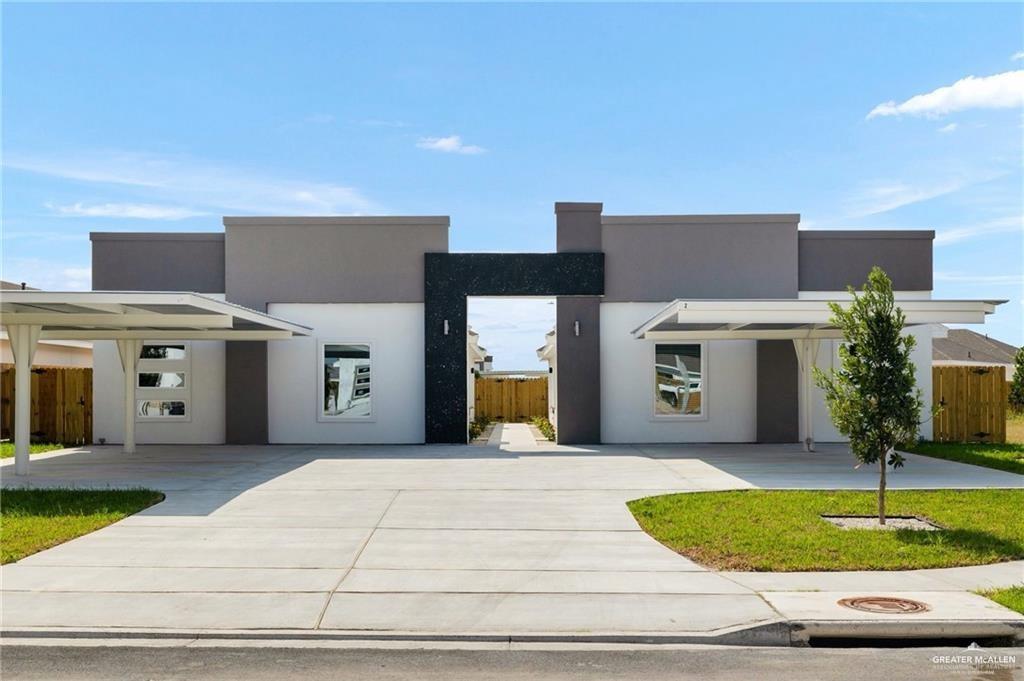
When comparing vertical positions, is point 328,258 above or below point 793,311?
above

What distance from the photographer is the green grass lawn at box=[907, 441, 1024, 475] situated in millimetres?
17516

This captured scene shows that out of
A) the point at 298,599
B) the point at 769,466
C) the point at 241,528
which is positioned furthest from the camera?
the point at 769,466

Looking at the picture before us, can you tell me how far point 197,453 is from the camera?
19828 millimetres

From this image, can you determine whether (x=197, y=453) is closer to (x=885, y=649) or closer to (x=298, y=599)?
(x=298, y=599)

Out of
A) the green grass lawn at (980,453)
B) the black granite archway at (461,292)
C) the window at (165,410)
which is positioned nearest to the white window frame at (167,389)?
the window at (165,410)

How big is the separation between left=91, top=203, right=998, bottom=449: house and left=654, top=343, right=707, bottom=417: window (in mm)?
37

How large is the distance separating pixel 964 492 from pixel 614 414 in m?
9.83

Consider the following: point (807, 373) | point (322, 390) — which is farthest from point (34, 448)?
point (807, 373)

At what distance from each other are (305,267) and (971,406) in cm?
1833

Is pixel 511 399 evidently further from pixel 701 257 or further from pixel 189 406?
pixel 189 406

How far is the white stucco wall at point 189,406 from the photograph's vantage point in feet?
72.9

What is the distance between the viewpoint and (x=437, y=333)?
72.3 ft

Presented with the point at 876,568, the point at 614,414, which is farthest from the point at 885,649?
the point at 614,414

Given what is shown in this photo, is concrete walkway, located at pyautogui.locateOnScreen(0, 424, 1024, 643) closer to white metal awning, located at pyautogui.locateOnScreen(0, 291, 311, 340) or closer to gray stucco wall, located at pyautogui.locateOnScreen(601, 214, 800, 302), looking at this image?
white metal awning, located at pyautogui.locateOnScreen(0, 291, 311, 340)
